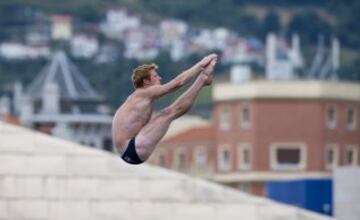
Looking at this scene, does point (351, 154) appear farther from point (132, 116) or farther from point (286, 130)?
point (132, 116)

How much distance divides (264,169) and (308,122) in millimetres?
4602

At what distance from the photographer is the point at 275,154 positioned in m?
152

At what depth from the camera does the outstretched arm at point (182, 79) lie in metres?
30.2

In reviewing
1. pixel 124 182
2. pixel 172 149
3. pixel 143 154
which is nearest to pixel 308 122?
pixel 172 149

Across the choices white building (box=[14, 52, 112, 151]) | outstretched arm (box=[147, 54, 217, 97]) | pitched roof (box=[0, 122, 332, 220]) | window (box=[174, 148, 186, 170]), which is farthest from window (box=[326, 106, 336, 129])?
outstretched arm (box=[147, 54, 217, 97])

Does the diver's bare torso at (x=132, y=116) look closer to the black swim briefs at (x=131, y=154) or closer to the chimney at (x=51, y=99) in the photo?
the black swim briefs at (x=131, y=154)

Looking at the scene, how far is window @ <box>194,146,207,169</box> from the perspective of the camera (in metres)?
165

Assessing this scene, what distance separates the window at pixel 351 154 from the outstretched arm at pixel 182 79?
12112cm

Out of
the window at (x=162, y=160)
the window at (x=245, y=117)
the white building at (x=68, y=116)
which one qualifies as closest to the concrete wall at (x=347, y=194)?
the window at (x=245, y=117)

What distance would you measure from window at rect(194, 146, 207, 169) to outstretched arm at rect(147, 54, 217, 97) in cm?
13307

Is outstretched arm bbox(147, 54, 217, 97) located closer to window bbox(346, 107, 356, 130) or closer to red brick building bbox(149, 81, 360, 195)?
red brick building bbox(149, 81, 360, 195)

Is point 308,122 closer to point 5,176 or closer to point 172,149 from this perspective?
point 172,149

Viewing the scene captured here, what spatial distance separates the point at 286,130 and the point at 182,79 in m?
123

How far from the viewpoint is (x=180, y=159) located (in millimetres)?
166625
